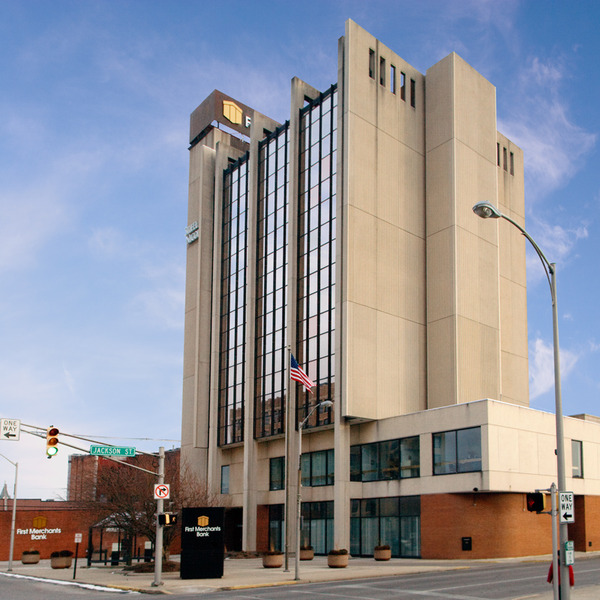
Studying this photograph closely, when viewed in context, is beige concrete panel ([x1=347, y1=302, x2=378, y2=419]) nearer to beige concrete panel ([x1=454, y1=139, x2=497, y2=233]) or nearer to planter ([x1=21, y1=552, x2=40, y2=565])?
beige concrete panel ([x1=454, y1=139, x2=497, y2=233])

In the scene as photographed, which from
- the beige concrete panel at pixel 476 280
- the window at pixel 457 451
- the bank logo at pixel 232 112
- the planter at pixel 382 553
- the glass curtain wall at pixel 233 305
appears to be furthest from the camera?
the bank logo at pixel 232 112

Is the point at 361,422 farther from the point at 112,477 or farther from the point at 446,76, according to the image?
the point at 446,76

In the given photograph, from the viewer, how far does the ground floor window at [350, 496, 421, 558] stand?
47.6 meters

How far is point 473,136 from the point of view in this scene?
5856 centimetres

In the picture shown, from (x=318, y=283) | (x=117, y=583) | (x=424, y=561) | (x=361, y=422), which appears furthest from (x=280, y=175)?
(x=117, y=583)

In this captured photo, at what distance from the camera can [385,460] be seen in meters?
50.7

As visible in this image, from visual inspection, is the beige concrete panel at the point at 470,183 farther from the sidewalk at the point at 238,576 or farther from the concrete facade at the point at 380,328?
the sidewalk at the point at 238,576

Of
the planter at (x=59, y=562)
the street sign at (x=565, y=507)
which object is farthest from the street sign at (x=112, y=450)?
the street sign at (x=565, y=507)

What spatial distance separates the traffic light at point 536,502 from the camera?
1869cm

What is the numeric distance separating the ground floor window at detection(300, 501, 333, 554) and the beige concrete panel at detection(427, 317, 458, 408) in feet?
35.3

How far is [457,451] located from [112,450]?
22189mm

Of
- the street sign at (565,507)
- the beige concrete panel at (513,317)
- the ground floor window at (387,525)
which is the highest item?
the beige concrete panel at (513,317)

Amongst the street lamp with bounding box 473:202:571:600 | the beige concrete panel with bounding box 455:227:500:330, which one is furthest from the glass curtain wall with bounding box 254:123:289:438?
the street lamp with bounding box 473:202:571:600

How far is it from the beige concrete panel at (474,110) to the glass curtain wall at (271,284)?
47.5 ft
